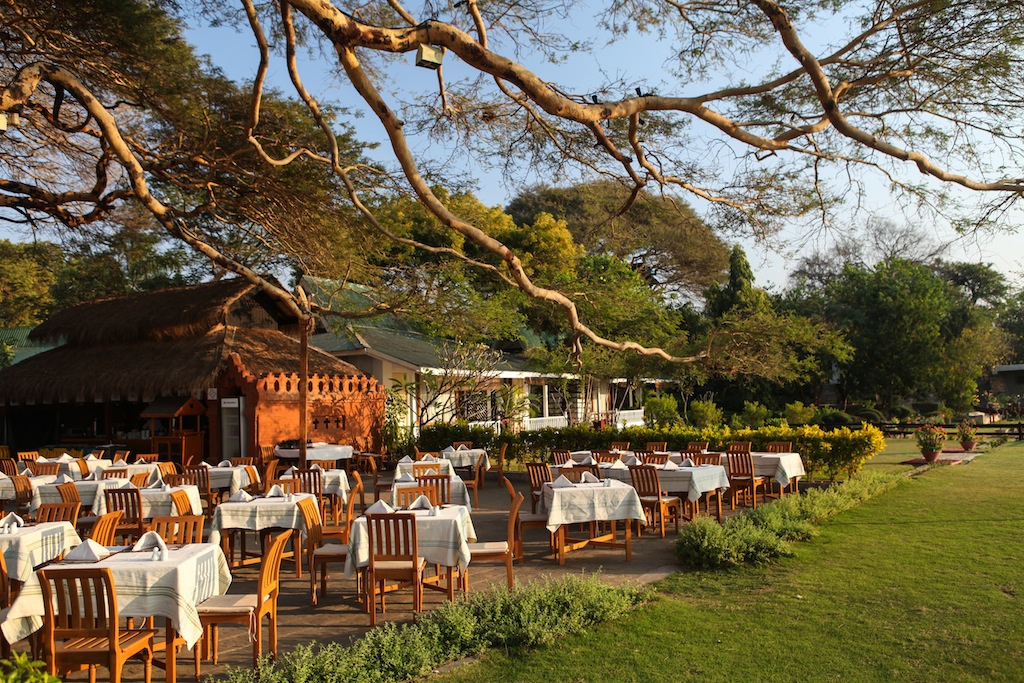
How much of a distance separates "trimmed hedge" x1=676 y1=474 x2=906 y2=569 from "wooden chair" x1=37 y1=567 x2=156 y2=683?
19.0 ft

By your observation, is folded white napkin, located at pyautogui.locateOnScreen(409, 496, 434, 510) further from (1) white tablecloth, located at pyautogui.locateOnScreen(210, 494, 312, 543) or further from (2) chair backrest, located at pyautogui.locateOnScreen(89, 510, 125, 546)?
(2) chair backrest, located at pyautogui.locateOnScreen(89, 510, 125, 546)

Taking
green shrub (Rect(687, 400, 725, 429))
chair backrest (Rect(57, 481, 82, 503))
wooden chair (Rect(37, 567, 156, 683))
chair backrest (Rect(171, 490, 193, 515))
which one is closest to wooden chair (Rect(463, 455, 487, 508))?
chair backrest (Rect(171, 490, 193, 515))

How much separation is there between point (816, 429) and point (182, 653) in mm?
13037

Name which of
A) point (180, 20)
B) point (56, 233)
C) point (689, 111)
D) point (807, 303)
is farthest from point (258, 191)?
point (807, 303)

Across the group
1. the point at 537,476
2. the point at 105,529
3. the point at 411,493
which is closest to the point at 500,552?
the point at 411,493

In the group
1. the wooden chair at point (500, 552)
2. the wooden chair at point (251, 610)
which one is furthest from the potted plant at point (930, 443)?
the wooden chair at point (251, 610)

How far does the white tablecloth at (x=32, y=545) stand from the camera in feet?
22.2

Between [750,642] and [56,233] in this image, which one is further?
[56,233]

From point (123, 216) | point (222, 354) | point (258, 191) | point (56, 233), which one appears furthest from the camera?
point (222, 354)

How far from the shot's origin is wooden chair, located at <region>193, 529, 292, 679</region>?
5688 mm

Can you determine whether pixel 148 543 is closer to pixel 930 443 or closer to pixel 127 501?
pixel 127 501

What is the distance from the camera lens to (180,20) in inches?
488

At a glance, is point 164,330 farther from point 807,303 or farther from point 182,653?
point 807,303

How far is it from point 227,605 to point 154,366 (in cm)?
1750
